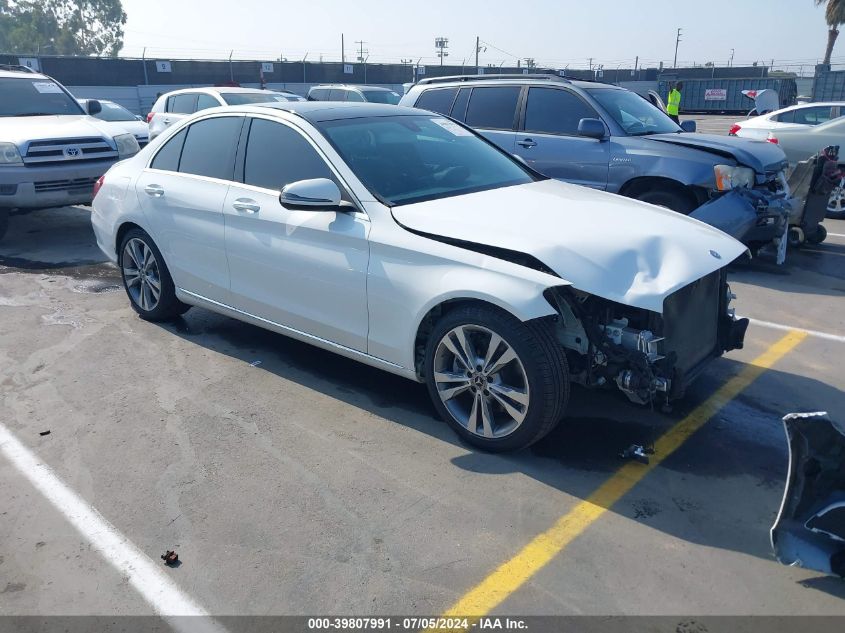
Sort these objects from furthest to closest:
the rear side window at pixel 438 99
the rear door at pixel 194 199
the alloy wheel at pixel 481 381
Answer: the rear side window at pixel 438 99 → the rear door at pixel 194 199 → the alloy wheel at pixel 481 381

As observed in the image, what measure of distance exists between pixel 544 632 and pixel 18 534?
2442mm

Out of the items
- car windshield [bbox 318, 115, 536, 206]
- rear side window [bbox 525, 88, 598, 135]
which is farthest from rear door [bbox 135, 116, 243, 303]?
rear side window [bbox 525, 88, 598, 135]

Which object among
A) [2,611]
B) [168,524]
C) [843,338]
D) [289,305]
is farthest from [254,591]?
[843,338]

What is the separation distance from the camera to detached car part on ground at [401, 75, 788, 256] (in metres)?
7.13

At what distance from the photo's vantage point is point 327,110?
15.9 feet

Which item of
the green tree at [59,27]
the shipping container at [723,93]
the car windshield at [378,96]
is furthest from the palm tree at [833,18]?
the green tree at [59,27]

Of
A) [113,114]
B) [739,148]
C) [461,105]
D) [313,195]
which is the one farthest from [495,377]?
[113,114]

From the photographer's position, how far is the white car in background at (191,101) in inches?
539

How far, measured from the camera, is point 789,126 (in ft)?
37.3

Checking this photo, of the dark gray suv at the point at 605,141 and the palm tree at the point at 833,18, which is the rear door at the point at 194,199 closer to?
the dark gray suv at the point at 605,141

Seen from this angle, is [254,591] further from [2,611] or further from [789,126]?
[789,126]

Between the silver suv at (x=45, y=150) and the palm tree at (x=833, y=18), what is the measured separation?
182 ft

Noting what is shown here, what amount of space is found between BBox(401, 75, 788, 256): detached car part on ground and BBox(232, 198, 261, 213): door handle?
4166 mm

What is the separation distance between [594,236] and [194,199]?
297 centimetres
